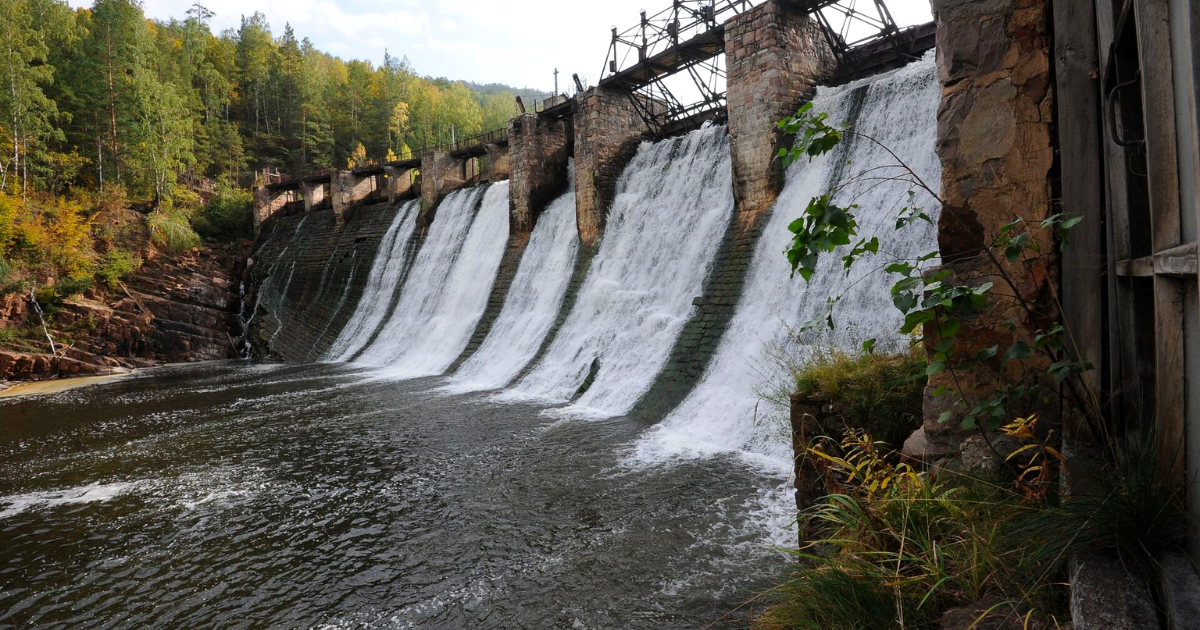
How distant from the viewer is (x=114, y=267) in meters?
20.3

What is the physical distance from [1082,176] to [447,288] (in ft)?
55.0

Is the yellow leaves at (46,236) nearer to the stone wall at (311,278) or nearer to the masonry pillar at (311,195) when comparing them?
the stone wall at (311,278)

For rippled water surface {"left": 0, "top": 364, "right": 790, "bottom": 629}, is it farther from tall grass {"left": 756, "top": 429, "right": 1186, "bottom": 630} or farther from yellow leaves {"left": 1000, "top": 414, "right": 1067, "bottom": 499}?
yellow leaves {"left": 1000, "top": 414, "right": 1067, "bottom": 499}

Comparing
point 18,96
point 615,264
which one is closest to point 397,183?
point 18,96

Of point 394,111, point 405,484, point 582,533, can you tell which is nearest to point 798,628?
point 582,533

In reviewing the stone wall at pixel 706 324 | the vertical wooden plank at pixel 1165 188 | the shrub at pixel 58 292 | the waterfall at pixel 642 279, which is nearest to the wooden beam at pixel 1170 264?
the vertical wooden plank at pixel 1165 188

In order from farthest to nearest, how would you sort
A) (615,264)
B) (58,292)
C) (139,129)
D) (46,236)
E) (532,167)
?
1. (139,129)
2. (46,236)
3. (58,292)
4. (532,167)
5. (615,264)

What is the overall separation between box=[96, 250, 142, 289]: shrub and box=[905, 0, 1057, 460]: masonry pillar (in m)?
24.5

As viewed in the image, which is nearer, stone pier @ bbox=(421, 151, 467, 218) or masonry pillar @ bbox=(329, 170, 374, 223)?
stone pier @ bbox=(421, 151, 467, 218)

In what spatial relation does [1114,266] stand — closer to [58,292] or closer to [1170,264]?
[1170,264]

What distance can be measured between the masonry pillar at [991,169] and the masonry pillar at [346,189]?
84.0 ft

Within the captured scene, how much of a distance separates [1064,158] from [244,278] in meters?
27.0

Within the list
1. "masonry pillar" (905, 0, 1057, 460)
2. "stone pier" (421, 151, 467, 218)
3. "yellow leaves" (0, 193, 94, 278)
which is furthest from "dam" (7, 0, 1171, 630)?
"yellow leaves" (0, 193, 94, 278)

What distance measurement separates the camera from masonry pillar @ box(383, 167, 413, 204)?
2484 centimetres
